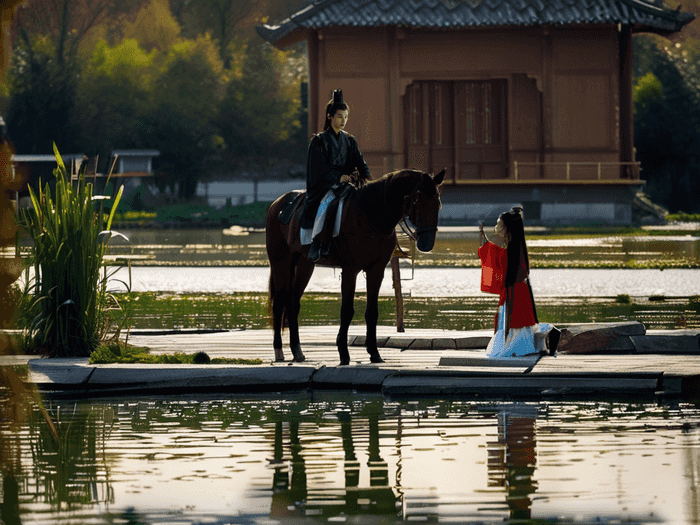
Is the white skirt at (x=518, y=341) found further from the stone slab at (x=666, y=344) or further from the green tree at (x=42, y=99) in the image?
the green tree at (x=42, y=99)

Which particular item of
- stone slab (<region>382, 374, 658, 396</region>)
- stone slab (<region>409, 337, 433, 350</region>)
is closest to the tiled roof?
stone slab (<region>409, 337, 433, 350</region>)

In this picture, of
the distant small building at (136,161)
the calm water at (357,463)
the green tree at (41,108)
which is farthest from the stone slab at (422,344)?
the green tree at (41,108)

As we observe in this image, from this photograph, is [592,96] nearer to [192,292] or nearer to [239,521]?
[192,292]

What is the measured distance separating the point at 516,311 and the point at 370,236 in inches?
54.0

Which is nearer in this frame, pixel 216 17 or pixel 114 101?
pixel 114 101

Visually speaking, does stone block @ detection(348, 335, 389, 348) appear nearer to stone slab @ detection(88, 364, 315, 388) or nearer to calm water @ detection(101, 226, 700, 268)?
stone slab @ detection(88, 364, 315, 388)

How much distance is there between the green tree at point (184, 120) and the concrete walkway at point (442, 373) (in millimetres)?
41192

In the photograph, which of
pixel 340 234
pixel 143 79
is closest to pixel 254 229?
pixel 143 79

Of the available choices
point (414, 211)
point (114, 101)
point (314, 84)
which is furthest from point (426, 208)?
point (114, 101)

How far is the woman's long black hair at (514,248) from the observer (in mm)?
10297

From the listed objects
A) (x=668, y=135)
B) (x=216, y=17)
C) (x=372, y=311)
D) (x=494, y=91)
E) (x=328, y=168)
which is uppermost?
(x=216, y=17)

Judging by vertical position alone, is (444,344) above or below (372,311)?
below

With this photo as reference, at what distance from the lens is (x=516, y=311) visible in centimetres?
1029

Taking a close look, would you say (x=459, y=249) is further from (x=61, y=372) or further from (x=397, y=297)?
(x=61, y=372)
